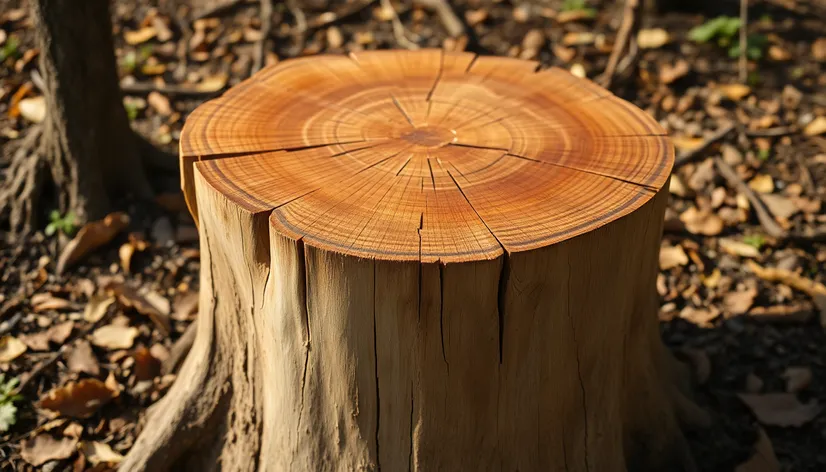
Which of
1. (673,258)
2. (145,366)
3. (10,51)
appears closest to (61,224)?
(145,366)

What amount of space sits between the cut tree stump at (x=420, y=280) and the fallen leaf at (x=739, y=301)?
83 cm

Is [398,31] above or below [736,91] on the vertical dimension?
above

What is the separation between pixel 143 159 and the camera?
12.2 ft

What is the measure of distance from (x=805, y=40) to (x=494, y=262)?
12.2 ft

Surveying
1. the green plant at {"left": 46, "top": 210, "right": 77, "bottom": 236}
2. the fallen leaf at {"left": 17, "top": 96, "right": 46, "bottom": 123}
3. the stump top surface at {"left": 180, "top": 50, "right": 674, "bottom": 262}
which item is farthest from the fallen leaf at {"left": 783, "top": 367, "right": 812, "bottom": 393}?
the fallen leaf at {"left": 17, "top": 96, "right": 46, "bottom": 123}

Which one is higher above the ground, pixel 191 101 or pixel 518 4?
pixel 518 4

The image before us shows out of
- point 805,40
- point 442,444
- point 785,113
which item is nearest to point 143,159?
point 442,444

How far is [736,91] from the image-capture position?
430 centimetres

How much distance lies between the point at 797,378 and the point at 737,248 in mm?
723

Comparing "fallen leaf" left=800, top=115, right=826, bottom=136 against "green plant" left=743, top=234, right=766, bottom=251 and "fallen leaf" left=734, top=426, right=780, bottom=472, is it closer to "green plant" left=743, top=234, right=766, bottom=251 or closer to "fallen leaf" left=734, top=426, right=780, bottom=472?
"green plant" left=743, top=234, right=766, bottom=251

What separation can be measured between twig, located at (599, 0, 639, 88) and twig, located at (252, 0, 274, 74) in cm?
183

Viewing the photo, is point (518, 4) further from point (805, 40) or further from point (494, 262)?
point (494, 262)

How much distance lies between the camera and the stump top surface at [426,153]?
6.09ft

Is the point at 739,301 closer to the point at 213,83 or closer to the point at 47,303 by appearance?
the point at 47,303
